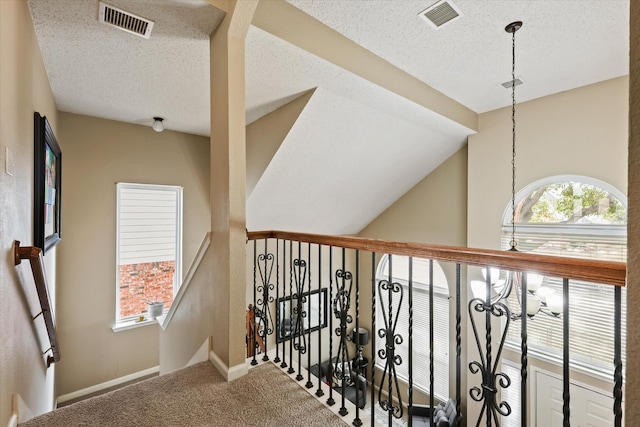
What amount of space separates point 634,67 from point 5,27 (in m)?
2.21

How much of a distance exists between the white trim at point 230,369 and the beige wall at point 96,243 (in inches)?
113

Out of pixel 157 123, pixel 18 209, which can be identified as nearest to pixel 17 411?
pixel 18 209

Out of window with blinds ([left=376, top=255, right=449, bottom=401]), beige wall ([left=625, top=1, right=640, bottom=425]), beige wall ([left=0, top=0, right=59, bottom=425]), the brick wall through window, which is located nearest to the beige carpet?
beige wall ([left=0, top=0, right=59, bottom=425])

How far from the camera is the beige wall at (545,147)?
3127 mm

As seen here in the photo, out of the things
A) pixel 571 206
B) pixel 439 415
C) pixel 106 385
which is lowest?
pixel 439 415

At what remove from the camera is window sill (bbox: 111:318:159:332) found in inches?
156

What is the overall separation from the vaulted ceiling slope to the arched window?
1.19 metres

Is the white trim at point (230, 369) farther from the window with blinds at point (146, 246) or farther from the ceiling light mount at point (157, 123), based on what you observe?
the ceiling light mount at point (157, 123)

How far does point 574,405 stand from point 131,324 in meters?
5.49

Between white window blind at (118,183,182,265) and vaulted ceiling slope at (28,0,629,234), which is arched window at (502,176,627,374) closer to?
vaulted ceiling slope at (28,0,629,234)

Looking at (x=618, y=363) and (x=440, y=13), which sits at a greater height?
(x=440, y=13)

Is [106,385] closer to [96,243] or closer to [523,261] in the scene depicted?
[96,243]

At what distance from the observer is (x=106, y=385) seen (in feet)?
12.7

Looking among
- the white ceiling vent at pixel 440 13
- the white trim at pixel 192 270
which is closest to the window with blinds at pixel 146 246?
the white trim at pixel 192 270
